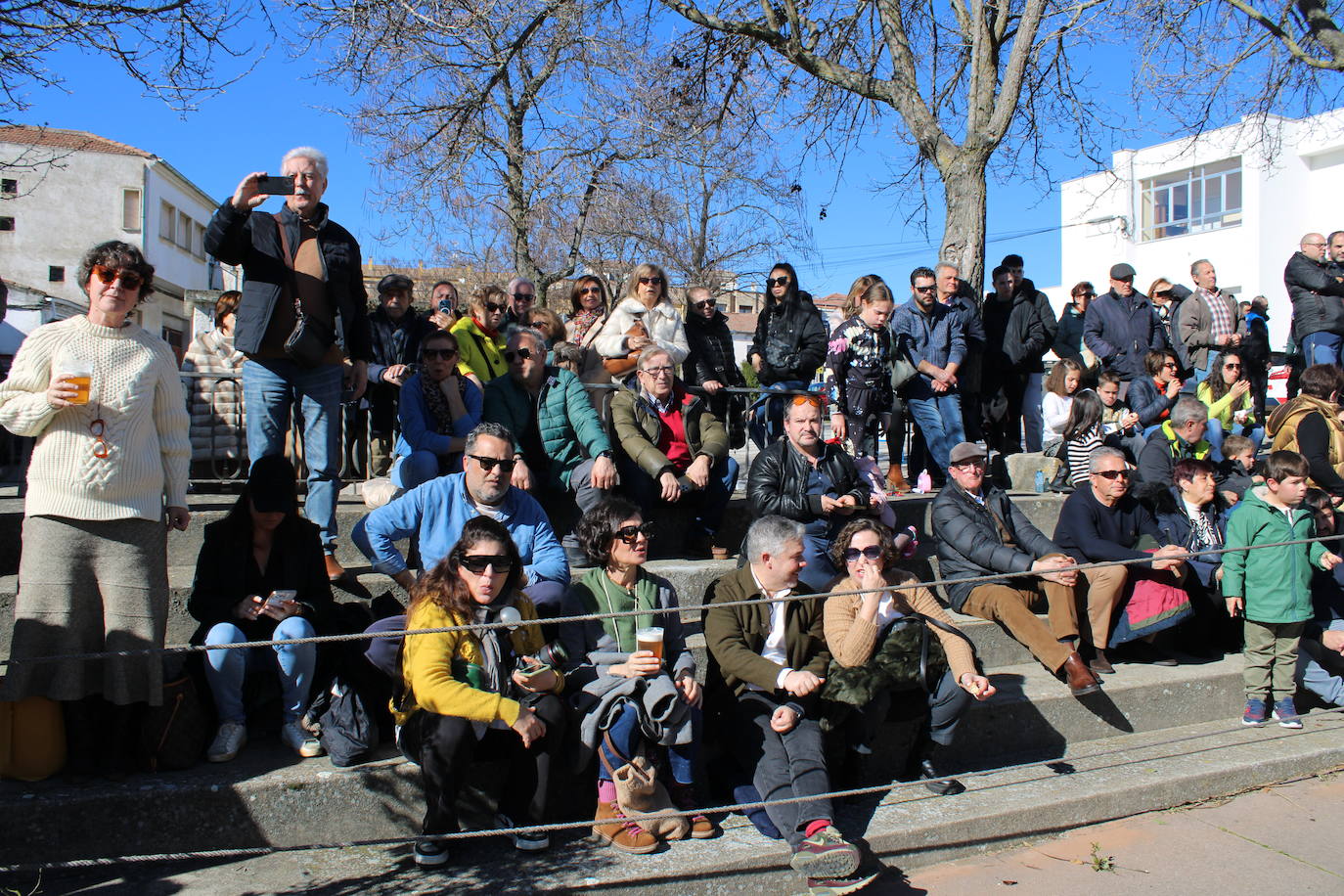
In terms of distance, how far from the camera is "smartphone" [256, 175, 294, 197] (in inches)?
182

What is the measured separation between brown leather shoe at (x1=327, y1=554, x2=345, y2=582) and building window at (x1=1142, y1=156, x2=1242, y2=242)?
3454 centimetres

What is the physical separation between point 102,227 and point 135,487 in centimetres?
4140

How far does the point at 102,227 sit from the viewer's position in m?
39.7

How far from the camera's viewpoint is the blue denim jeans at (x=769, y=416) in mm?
7551

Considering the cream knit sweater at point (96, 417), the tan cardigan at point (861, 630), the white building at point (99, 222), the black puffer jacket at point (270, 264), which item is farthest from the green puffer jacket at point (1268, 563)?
the white building at point (99, 222)

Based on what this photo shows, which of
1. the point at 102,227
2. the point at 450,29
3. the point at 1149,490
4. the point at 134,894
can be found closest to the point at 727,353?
the point at 1149,490

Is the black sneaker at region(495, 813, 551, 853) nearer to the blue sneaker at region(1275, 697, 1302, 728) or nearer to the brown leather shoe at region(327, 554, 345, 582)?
the brown leather shoe at region(327, 554, 345, 582)

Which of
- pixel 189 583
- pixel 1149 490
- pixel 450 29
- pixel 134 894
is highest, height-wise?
pixel 450 29

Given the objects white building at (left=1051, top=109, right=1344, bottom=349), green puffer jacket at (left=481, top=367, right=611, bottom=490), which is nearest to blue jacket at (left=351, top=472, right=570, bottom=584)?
green puffer jacket at (left=481, top=367, right=611, bottom=490)

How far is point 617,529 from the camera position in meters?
4.40

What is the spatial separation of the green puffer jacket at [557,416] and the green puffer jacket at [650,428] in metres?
0.15

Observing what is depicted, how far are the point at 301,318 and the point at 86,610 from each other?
1.70 m

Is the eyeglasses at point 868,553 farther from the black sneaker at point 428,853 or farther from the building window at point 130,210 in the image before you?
the building window at point 130,210

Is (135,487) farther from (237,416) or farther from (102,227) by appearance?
(102,227)
